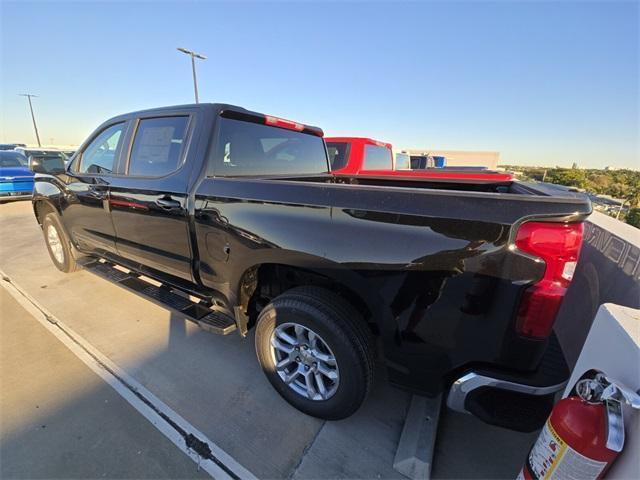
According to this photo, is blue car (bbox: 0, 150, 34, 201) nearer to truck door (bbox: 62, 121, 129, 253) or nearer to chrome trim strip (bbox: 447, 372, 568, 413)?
truck door (bbox: 62, 121, 129, 253)

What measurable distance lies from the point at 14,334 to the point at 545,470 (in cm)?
411

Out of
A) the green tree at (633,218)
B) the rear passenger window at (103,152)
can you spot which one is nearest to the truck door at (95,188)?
the rear passenger window at (103,152)

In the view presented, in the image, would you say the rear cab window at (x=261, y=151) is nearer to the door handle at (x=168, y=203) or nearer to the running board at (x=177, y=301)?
the door handle at (x=168, y=203)

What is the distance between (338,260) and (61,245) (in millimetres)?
4270

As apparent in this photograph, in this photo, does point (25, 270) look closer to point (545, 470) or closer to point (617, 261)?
point (545, 470)

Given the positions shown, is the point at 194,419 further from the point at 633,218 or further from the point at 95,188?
the point at 633,218

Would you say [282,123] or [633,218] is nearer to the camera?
[282,123]

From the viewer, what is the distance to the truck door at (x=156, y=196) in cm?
238

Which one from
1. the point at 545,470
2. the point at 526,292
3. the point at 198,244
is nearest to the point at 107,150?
the point at 198,244

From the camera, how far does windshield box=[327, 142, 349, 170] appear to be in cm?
Result: 606

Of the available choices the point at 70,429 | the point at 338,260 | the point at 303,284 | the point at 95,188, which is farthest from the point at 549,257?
the point at 95,188

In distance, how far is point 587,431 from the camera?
102cm

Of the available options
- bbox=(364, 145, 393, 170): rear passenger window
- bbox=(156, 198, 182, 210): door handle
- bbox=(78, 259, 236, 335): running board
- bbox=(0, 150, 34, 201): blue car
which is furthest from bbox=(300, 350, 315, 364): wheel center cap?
bbox=(0, 150, 34, 201): blue car

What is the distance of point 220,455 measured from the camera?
1800mm
